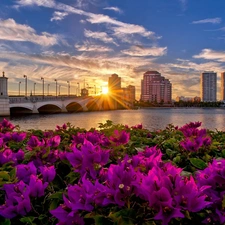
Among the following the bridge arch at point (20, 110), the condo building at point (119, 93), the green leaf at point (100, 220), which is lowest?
the bridge arch at point (20, 110)

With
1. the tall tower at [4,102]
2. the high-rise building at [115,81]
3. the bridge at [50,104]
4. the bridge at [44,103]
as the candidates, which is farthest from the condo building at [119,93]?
the tall tower at [4,102]

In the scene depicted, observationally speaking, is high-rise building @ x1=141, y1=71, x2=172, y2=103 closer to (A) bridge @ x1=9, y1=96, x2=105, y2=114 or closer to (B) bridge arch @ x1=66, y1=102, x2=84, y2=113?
(A) bridge @ x1=9, y1=96, x2=105, y2=114

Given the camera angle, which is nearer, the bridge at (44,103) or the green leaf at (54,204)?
the green leaf at (54,204)

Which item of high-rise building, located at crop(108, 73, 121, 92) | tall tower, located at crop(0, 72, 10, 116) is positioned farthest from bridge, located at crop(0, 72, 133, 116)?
high-rise building, located at crop(108, 73, 121, 92)

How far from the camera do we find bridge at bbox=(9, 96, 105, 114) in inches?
2042

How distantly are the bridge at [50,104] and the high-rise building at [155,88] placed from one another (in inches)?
3865

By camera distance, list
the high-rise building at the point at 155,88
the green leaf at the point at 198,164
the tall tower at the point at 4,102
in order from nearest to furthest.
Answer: the green leaf at the point at 198,164 < the tall tower at the point at 4,102 < the high-rise building at the point at 155,88

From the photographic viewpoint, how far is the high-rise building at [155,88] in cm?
18165

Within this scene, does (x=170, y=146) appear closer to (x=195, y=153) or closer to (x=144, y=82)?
(x=195, y=153)

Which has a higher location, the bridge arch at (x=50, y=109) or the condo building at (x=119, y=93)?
the condo building at (x=119, y=93)

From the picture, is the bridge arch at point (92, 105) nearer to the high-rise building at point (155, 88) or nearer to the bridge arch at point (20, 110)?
the bridge arch at point (20, 110)

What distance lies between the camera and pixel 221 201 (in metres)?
1.13

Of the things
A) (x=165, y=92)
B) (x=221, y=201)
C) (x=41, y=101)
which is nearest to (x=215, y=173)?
(x=221, y=201)

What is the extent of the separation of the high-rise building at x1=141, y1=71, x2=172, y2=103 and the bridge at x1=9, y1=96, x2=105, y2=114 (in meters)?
98.2
